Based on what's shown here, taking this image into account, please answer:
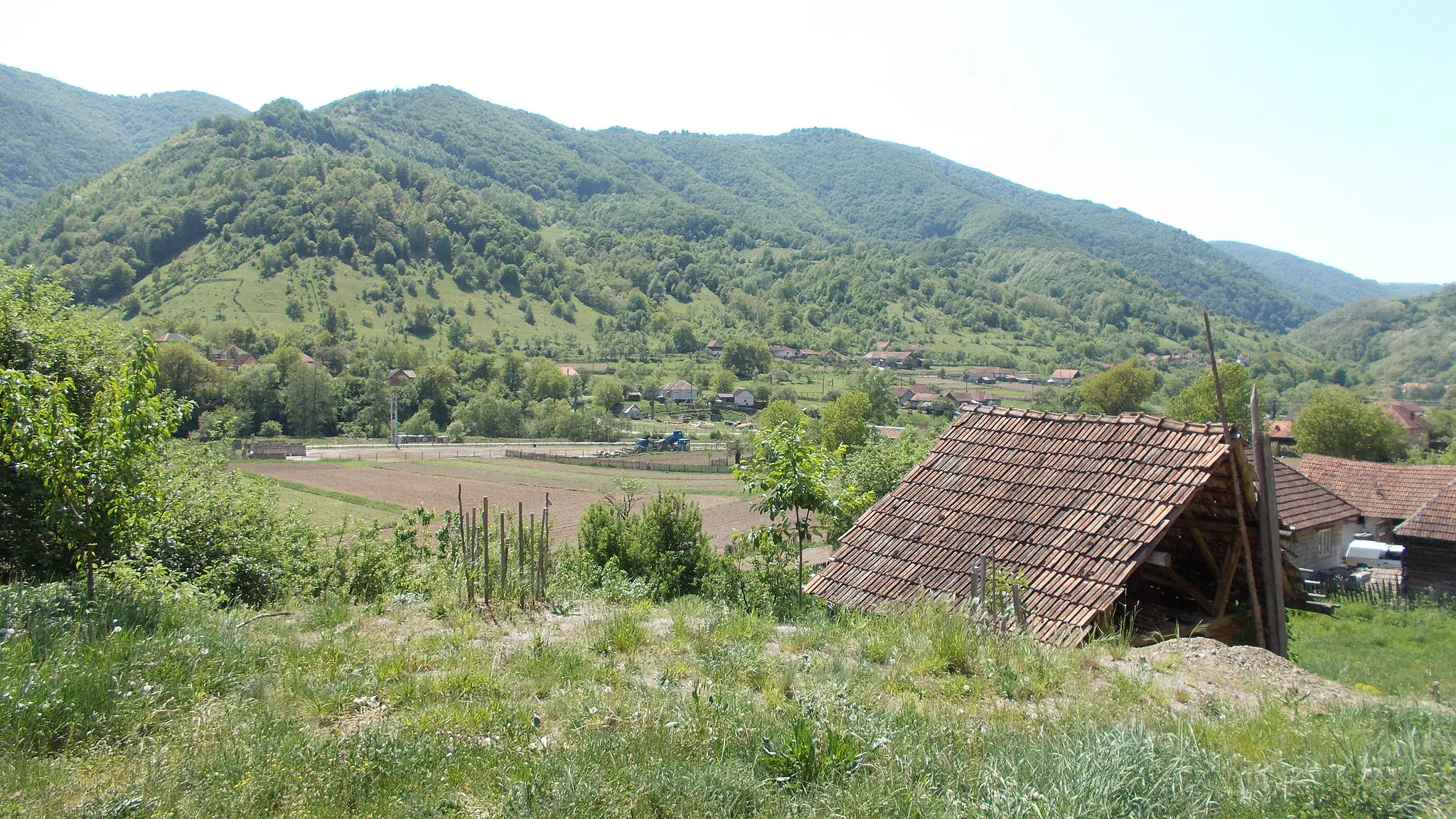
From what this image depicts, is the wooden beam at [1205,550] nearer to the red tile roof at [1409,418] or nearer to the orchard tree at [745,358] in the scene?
the red tile roof at [1409,418]

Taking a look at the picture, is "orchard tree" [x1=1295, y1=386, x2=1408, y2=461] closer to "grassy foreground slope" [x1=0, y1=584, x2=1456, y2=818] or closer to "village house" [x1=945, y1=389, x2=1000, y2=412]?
"village house" [x1=945, y1=389, x2=1000, y2=412]

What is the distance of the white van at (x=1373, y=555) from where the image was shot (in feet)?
96.5

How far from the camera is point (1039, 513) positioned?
11227 mm

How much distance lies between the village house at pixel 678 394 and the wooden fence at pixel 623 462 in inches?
1966

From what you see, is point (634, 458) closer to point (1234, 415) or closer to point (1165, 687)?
point (1234, 415)

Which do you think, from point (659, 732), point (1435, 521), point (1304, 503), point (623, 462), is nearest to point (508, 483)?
point (623, 462)

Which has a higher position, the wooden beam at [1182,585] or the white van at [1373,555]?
the wooden beam at [1182,585]

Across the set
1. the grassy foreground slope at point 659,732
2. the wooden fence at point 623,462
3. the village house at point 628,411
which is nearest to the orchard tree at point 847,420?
the wooden fence at point 623,462

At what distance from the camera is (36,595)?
262 inches

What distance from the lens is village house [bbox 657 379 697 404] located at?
131000 millimetres

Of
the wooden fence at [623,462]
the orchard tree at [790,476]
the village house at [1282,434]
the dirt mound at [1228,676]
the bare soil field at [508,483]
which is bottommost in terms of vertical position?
the wooden fence at [623,462]

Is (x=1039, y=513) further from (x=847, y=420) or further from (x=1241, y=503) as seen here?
(x=847, y=420)

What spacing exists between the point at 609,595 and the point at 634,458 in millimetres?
67389

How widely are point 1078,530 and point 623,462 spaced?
214 ft
